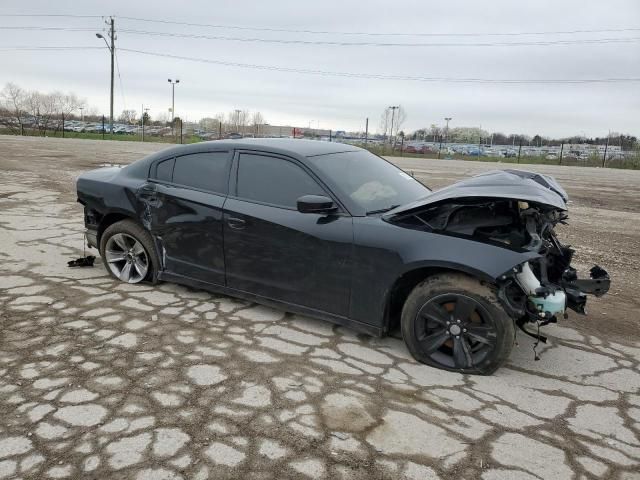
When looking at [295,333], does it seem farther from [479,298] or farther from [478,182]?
[478,182]

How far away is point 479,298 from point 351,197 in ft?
4.08

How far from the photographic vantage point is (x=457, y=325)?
3.50 meters

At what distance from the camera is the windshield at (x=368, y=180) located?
161 inches

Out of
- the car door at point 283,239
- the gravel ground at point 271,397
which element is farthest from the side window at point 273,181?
the gravel ground at point 271,397

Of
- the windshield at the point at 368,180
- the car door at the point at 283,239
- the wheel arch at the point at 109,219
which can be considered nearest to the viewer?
the car door at the point at 283,239

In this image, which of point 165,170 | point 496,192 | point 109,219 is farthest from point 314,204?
point 109,219

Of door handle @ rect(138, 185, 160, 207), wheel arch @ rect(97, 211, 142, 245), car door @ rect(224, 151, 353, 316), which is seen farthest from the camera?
wheel arch @ rect(97, 211, 142, 245)

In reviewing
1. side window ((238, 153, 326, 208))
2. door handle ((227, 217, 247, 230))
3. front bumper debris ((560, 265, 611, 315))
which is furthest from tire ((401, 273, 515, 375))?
door handle ((227, 217, 247, 230))

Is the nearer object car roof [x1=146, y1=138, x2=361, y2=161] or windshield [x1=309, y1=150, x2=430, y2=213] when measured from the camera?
windshield [x1=309, y1=150, x2=430, y2=213]

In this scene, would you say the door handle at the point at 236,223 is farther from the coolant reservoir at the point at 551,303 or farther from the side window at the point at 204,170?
the coolant reservoir at the point at 551,303

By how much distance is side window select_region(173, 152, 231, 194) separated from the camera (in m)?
4.55

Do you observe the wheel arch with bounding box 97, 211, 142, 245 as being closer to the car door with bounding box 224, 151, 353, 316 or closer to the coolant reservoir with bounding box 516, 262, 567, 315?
the car door with bounding box 224, 151, 353, 316

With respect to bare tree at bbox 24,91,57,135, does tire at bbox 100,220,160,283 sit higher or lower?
lower

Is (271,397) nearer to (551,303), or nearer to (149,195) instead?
(551,303)
